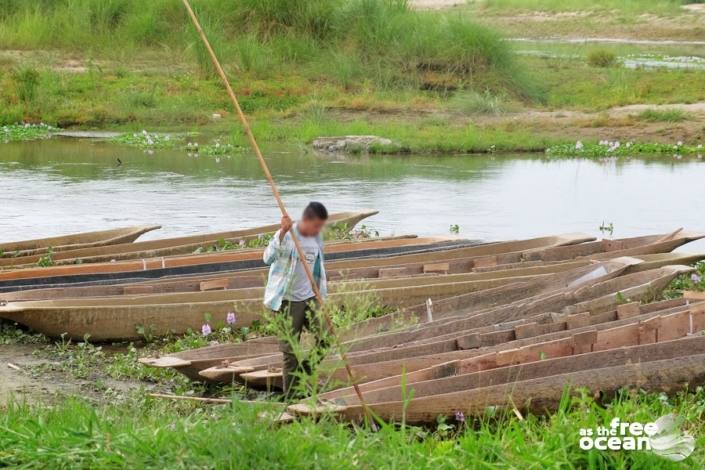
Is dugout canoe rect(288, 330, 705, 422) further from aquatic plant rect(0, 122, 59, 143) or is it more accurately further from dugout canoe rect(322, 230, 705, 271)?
aquatic plant rect(0, 122, 59, 143)

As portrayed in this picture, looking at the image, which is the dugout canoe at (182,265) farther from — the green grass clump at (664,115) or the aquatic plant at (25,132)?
the aquatic plant at (25,132)

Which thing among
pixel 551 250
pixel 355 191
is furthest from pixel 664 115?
pixel 551 250

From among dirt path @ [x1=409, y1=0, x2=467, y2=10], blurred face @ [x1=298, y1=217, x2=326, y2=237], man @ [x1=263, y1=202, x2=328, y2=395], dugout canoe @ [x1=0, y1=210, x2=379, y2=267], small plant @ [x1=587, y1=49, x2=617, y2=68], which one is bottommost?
dugout canoe @ [x1=0, y1=210, x2=379, y2=267]

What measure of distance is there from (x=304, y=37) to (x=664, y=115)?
743 cm

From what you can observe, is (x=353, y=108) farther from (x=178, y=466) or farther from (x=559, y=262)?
(x=178, y=466)

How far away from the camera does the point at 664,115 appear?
19188mm

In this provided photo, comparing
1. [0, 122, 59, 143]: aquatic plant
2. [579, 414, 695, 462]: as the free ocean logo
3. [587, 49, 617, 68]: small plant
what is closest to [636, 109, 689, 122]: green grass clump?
[587, 49, 617, 68]: small plant

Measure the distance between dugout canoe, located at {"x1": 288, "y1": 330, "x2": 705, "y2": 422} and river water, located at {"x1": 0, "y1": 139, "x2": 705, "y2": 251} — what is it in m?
5.26

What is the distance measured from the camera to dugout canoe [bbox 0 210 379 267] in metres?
8.75

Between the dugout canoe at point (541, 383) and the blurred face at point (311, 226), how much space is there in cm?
73

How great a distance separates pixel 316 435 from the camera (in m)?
4.39

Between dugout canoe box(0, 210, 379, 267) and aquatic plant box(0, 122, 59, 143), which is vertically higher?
dugout canoe box(0, 210, 379, 267)

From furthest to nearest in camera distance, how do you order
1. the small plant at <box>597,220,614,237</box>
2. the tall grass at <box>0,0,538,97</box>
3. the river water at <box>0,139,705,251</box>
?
the tall grass at <box>0,0,538,97</box> < the river water at <box>0,139,705,251</box> < the small plant at <box>597,220,614,237</box>

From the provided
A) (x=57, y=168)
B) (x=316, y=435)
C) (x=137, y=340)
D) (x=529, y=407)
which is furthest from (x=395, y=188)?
(x=316, y=435)
